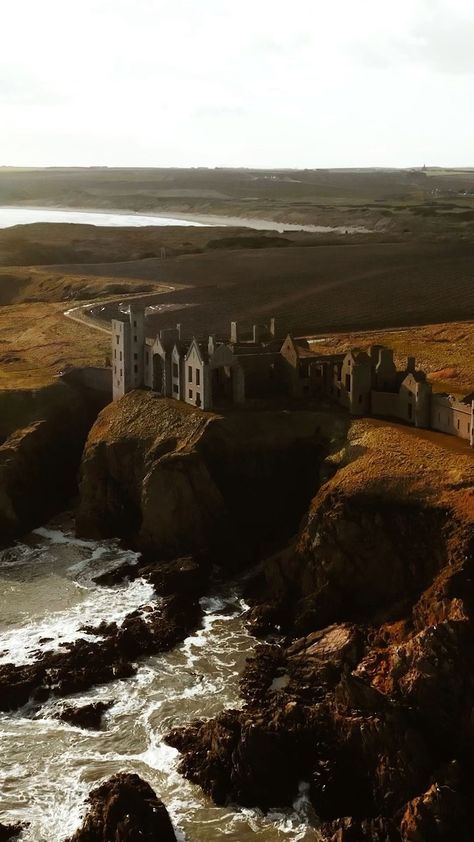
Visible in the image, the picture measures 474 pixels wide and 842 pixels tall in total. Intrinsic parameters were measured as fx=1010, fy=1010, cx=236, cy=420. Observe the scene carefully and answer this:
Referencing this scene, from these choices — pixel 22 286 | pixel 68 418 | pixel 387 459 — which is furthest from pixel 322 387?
pixel 22 286

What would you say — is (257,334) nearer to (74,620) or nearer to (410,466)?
(410,466)

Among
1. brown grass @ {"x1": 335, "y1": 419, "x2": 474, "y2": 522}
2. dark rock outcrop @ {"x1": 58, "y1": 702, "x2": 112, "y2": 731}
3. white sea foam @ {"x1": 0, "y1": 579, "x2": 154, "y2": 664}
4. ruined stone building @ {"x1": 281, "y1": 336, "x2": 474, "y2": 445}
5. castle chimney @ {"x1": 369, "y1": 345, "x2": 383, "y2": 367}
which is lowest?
dark rock outcrop @ {"x1": 58, "y1": 702, "x2": 112, "y2": 731}

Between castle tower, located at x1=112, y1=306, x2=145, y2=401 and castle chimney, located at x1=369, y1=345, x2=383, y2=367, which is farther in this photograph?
castle tower, located at x1=112, y1=306, x2=145, y2=401

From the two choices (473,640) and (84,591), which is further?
(84,591)

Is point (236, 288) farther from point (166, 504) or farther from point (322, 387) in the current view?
point (166, 504)

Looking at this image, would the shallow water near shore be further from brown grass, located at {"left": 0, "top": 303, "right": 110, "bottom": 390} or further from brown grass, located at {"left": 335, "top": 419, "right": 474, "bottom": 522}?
brown grass, located at {"left": 0, "top": 303, "right": 110, "bottom": 390}

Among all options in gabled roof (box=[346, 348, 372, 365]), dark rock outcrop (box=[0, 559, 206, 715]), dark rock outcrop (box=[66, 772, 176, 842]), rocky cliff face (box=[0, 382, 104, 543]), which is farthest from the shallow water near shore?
gabled roof (box=[346, 348, 372, 365])

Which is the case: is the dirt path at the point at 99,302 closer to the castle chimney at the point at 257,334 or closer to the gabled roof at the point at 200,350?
the castle chimney at the point at 257,334

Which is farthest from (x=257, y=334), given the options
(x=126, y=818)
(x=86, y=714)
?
(x=126, y=818)
